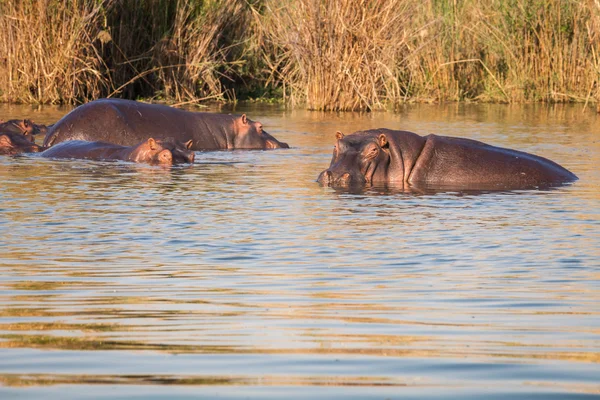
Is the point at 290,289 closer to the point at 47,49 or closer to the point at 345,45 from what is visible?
the point at 345,45

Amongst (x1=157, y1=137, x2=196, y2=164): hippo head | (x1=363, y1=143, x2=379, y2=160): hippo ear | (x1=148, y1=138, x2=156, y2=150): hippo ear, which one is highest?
(x1=363, y1=143, x2=379, y2=160): hippo ear

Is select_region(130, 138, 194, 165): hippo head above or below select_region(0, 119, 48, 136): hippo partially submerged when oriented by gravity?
below

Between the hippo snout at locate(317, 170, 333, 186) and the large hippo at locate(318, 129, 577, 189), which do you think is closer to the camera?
the hippo snout at locate(317, 170, 333, 186)

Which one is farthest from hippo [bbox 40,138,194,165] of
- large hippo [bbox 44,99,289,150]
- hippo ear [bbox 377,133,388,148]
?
hippo ear [bbox 377,133,388,148]

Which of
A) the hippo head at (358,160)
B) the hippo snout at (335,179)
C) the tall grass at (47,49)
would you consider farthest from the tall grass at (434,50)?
the hippo snout at (335,179)

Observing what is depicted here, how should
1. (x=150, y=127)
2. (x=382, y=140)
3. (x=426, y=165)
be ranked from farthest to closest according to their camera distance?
(x=150, y=127), (x=426, y=165), (x=382, y=140)

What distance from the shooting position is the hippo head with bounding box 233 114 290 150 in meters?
12.0

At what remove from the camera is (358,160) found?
866cm

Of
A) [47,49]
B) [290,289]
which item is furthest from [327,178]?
[47,49]

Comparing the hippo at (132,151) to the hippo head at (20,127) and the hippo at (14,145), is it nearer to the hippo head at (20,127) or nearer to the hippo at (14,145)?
the hippo at (14,145)

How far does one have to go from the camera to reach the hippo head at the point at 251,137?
39.5 feet

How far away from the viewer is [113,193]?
809 cm

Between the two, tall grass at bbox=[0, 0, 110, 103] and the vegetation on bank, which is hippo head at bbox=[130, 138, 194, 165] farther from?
tall grass at bbox=[0, 0, 110, 103]

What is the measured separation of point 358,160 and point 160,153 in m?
2.39
